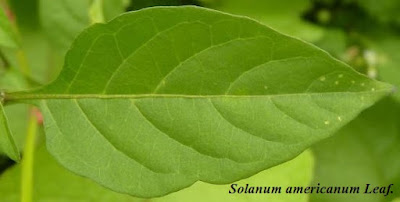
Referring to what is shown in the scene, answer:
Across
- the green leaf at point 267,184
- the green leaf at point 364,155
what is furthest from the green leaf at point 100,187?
the green leaf at point 364,155

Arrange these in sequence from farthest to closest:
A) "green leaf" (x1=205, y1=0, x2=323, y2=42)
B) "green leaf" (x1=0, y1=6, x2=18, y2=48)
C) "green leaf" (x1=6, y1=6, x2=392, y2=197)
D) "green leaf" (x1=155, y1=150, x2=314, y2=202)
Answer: "green leaf" (x1=205, y1=0, x2=323, y2=42) < "green leaf" (x1=155, y1=150, x2=314, y2=202) < "green leaf" (x1=0, y1=6, x2=18, y2=48) < "green leaf" (x1=6, y1=6, x2=392, y2=197)

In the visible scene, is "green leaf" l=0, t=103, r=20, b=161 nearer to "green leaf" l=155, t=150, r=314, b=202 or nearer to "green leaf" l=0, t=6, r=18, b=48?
"green leaf" l=0, t=6, r=18, b=48

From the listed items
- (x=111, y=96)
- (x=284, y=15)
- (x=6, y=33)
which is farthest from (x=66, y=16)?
(x=284, y=15)

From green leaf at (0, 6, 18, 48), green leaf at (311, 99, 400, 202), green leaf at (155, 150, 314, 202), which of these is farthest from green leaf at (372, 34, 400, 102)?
green leaf at (0, 6, 18, 48)

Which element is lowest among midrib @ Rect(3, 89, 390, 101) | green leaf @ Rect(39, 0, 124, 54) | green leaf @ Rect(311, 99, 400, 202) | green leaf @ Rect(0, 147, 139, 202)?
green leaf @ Rect(311, 99, 400, 202)

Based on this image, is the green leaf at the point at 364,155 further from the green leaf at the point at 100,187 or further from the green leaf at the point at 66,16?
the green leaf at the point at 66,16

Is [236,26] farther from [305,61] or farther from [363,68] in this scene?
[363,68]

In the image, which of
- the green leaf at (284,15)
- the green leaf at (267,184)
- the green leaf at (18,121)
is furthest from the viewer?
the green leaf at (284,15)
